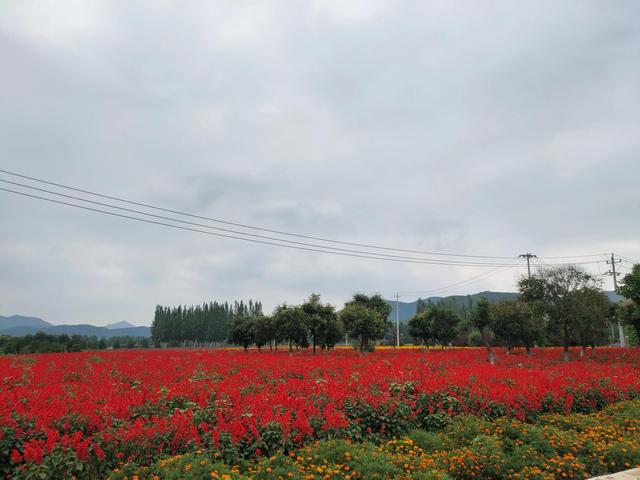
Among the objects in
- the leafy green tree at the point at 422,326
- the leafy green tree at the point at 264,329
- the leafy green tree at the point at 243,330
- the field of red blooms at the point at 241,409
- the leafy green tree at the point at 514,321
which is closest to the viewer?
the field of red blooms at the point at 241,409

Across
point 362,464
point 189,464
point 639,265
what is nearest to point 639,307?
point 639,265

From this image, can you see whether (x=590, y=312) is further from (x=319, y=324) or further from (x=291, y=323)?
(x=291, y=323)

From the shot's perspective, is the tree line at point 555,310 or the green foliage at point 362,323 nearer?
the tree line at point 555,310

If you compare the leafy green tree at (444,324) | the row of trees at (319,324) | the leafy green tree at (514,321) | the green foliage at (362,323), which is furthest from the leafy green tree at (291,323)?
the leafy green tree at (514,321)

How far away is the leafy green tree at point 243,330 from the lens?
177 ft

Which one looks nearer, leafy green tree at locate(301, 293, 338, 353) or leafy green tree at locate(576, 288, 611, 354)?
leafy green tree at locate(576, 288, 611, 354)

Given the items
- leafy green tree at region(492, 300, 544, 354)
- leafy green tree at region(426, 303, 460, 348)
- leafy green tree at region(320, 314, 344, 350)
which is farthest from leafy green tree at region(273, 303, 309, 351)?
leafy green tree at region(492, 300, 544, 354)

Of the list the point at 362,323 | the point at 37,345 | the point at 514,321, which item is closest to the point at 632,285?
the point at 514,321

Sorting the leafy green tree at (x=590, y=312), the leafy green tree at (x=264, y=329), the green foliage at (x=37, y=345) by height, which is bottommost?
the green foliage at (x=37, y=345)

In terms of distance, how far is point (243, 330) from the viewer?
178 feet

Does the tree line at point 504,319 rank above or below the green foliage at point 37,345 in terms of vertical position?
above

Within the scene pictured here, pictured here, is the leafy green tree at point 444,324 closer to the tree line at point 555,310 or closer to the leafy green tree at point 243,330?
the tree line at point 555,310

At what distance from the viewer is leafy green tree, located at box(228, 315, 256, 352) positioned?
54.0 meters

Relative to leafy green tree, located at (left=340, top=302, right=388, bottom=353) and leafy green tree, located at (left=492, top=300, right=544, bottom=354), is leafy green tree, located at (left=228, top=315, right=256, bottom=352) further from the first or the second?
leafy green tree, located at (left=492, top=300, right=544, bottom=354)
